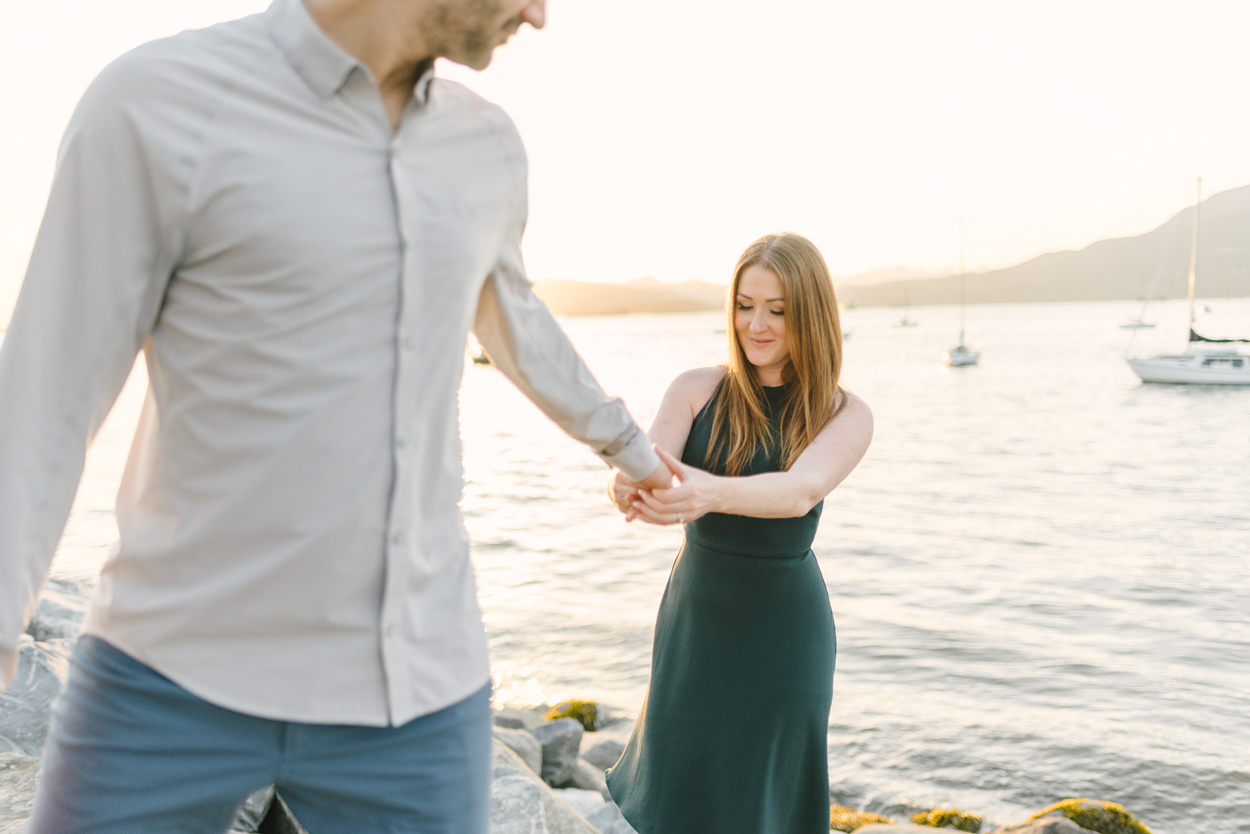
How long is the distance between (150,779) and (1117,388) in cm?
4552

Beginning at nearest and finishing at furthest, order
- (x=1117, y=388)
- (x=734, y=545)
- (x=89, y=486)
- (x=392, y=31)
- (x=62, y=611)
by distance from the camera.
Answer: (x=392, y=31) < (x=734, y=545) < (x=62, y=611) < (x=89, y=486) < (x=1117, y=388)

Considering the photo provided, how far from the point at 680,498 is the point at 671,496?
0.06m

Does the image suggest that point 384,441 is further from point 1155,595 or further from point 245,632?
point 1155,595

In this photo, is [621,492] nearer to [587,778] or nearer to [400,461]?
[400,461]

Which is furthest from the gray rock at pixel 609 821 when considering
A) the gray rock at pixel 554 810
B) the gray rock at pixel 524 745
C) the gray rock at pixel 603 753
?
the gray rock at pixel 603 753

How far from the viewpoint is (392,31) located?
4.43 feet

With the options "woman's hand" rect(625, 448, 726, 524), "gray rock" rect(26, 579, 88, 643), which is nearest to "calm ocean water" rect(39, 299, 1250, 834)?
"gray rock" rect(26, 579, 88, 643)

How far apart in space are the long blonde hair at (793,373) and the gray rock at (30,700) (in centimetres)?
271

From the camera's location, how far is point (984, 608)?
1064cm

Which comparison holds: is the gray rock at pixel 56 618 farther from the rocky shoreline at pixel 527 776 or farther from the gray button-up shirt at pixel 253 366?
the gray button-up shirt at pixel 253 366

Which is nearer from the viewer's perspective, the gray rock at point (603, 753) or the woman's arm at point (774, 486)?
the woman's arm at point (774, 486)

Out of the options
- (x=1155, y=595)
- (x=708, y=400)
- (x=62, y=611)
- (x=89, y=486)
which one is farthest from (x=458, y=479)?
(x=89, y=486)

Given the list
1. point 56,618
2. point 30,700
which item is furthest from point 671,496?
point 56,618

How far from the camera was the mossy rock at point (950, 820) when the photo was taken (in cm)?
583
